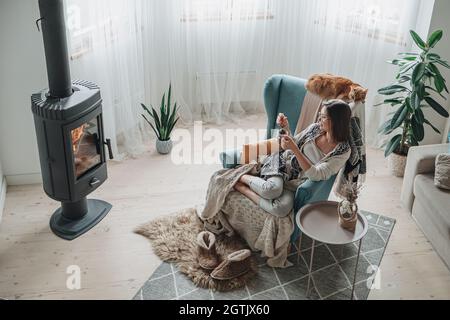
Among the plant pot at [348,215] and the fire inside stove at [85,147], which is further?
the fire inside stove at [85,147]

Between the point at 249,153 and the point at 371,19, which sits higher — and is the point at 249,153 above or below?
below

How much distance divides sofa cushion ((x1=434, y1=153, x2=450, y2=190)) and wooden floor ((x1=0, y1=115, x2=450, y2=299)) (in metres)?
0.40

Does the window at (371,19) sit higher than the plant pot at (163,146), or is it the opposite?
the window at (371,19)

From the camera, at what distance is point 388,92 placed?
13.0 ft

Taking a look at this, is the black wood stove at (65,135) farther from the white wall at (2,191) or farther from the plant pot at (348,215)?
the plant pot at (348,215)

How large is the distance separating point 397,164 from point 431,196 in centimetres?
87

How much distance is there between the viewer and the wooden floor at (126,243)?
121 inches

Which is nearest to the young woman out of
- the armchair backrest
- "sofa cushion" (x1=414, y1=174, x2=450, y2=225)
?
the armchair backrest

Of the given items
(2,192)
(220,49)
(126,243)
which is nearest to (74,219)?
(126,243)

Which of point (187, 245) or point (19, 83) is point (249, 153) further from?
point (19, 83)

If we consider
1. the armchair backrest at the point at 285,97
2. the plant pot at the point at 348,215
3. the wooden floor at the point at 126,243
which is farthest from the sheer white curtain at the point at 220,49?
the plant pot at the point at 348,215

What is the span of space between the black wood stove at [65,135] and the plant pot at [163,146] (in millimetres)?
985

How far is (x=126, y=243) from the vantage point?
3.44 metres

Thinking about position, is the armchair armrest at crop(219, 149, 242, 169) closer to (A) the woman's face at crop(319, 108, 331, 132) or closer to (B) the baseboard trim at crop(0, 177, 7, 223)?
(A) the woman's face at crop(319, 108, 331, 132)
